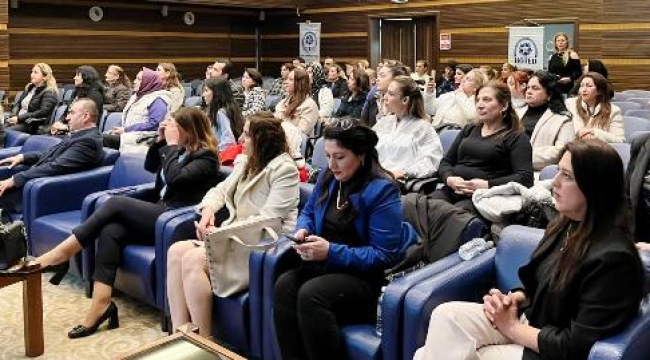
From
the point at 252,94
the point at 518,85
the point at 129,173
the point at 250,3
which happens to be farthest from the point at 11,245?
the point at 250,3

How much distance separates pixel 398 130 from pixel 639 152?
1.51m

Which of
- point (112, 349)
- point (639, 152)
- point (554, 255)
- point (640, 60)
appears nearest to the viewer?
point (554, 255)

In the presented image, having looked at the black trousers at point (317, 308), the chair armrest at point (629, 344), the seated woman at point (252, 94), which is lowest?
the black trousers at point (317, 308)

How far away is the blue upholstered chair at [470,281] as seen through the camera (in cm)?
247

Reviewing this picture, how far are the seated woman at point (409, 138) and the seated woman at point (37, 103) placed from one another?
5.28 metres

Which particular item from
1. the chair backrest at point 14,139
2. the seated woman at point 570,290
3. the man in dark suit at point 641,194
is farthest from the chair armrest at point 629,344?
the chair backrest at point 14,139

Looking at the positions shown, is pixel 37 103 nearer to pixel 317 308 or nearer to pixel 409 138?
pixel 409 138

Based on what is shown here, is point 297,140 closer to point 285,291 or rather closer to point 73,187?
point 73,187

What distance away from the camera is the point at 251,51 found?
49.5ft

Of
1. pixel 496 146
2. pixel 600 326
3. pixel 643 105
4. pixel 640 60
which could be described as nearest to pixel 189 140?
pixel 496 146

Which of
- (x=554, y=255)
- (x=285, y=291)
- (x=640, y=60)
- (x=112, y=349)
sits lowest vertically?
(x=112, y=349)

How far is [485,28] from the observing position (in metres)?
11.5

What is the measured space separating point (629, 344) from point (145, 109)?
507 centimetres

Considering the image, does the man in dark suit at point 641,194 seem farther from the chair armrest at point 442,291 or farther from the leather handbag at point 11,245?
the leather handbag at point 11,245
